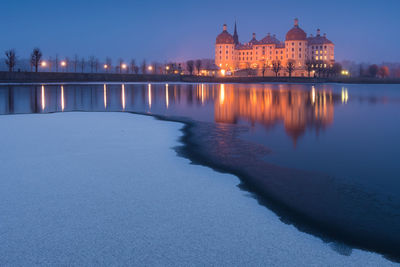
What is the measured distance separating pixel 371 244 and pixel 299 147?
19.5 ft

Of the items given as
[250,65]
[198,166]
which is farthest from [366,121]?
[250,65]

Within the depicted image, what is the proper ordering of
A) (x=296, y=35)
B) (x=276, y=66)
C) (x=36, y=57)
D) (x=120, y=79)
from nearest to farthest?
(x=36, y=57) < (x=120, y=79) < (x=276, y=66) < (x=296, y=35)

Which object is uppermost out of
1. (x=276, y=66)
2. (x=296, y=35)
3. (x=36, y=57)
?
(x=296, y=35)

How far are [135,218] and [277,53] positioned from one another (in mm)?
130717

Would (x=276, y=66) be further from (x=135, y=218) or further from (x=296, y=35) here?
(x=135, y=218)

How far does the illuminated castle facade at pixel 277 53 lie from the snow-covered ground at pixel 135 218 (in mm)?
118743

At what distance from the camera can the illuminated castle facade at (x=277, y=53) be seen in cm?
12494

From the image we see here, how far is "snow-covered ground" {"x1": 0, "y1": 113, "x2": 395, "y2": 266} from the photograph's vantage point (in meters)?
4.08

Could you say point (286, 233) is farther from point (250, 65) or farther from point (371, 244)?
point (250, 65)

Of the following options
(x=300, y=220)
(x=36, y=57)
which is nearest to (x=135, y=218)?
(x=300, y=220)

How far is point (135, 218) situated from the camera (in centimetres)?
506

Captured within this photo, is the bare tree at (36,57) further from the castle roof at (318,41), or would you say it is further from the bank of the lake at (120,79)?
the castle roof at (318,41)

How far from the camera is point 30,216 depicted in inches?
200

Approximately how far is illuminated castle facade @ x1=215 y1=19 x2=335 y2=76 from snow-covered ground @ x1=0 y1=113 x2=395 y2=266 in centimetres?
11874
